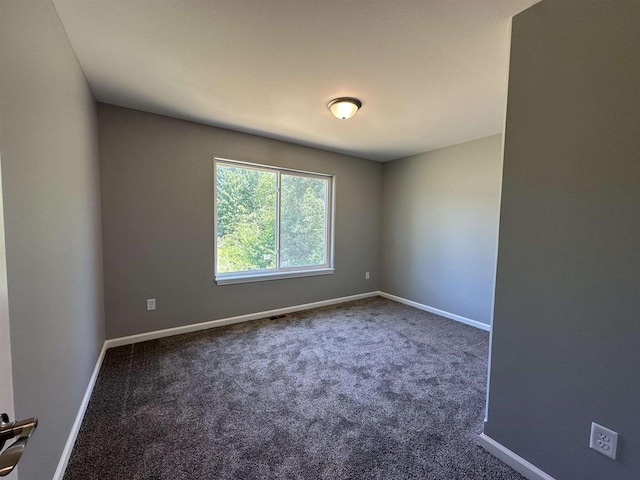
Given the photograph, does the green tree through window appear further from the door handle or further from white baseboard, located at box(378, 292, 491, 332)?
the door handle

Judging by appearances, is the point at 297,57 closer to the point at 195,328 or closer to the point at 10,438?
the point at 10,438

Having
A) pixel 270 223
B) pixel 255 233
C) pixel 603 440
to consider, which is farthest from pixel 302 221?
pixel 603 440

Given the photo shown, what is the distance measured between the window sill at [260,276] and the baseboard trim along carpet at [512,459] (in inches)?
104

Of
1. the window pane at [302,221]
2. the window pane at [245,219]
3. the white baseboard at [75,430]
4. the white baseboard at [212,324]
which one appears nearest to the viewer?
the white baseboard at [75,430]

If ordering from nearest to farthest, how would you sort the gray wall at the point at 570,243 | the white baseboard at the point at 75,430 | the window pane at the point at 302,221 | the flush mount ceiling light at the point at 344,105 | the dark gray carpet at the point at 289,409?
the gray wall at the point at 570,243 → the white baseboard at the point at 75,430 → the dark gray carpet at the point at 289,409 → the flush mount ceiling light at the point at 344,105 → the window pane at the point at 302,221

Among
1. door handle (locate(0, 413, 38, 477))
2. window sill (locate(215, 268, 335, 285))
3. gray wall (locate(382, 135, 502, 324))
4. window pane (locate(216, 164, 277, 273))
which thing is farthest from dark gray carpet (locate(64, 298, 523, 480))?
door handle (locate(0, 413, 38, 477))

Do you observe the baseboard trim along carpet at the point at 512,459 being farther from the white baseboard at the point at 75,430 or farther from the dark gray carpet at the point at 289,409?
the white baseboard at the point at 75,430

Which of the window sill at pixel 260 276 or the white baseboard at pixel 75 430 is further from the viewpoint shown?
the window sill at pixel 260 276

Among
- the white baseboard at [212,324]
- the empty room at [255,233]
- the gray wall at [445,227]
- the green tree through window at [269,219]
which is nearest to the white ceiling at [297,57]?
the empty room at [255,233]

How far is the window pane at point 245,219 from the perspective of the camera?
3.33 metres

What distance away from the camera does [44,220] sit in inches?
49.4

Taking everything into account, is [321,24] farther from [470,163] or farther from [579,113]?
[470,163]

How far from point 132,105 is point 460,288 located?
4198 mm

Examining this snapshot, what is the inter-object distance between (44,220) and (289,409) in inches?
68.3
